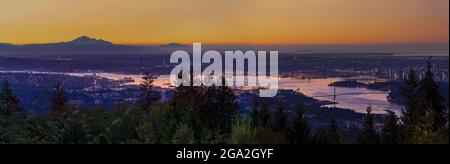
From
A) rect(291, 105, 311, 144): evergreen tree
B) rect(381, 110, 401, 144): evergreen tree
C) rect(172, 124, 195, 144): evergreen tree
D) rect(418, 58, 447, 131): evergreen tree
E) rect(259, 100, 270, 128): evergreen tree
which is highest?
rect(418, 58, 447, 131): evergreen tree

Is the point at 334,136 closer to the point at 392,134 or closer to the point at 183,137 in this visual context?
the point at 392,134

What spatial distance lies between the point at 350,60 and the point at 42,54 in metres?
13.7

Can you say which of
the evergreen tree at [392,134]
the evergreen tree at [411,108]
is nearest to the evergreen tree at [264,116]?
the evergreen tree at [392,134]

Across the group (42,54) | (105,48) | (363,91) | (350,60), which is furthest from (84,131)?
(42,54)

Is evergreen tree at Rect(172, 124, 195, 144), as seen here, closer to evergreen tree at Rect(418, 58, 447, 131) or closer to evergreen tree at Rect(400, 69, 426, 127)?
evergreen tree at Rect(418, 58, 447, 131)

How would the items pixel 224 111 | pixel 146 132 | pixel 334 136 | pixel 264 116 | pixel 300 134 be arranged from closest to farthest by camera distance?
pixel 146 132 → pixel 300 134 → pixel 224 111 → pixel 264 116 → pixel 334 136

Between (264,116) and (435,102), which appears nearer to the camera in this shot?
(435,102)

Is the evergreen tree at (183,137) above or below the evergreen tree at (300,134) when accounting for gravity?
above

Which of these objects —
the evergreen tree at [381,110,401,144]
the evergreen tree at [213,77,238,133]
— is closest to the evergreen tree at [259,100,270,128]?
the evergreen tree at [213,77,238,133]

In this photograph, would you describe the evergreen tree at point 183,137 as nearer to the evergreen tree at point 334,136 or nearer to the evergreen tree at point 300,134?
the evergreen tree at point 300,134

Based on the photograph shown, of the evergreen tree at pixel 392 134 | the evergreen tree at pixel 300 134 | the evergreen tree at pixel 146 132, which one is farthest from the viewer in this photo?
the evergreen tree at pixel 392 134

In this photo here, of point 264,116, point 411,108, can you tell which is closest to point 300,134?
point 264,116
